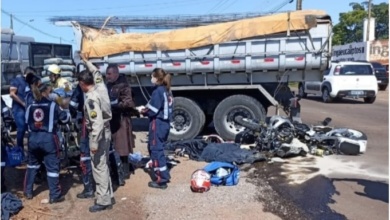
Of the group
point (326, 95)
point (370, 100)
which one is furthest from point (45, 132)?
point (370, 100)

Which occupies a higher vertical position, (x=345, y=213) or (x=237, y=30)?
(x=237, y=30)

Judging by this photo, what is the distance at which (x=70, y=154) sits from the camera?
6.76m

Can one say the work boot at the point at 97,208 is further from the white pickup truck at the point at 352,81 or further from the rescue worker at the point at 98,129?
the white pickup truck at the point at 352,81

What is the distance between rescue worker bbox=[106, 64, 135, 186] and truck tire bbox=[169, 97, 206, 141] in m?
3.08

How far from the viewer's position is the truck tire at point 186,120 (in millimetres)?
9125

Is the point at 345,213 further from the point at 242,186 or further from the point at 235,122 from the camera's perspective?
the point at 235,122

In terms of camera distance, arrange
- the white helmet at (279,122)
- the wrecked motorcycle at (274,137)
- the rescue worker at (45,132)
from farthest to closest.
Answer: the white helmet at (279,122), the wrecked motorcycle at (274,137), the rescue worker at (45,132)

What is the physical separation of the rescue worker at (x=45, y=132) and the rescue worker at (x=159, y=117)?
1.19 metres

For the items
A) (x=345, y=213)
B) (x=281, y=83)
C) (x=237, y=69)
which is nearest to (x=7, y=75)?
(x=237, y=69)

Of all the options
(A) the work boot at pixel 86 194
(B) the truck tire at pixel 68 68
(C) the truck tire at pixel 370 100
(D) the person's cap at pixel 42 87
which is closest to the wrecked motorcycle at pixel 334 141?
(A) the work boot at pixel 86 194

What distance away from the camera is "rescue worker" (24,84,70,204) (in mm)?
5172

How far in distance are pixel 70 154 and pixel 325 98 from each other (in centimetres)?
1400

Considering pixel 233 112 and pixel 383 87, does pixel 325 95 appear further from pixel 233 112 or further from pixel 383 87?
pixel 233 112

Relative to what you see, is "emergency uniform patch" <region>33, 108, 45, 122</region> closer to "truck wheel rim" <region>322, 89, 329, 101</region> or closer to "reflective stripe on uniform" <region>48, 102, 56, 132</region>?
"reflective stripe on uniform" <region>48, 102, 56, 132</region>
